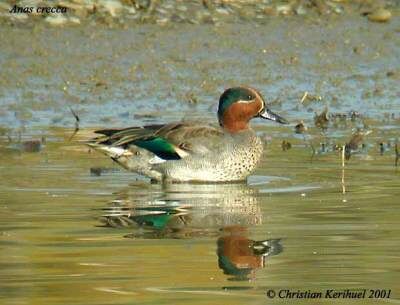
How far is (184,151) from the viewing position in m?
12.5

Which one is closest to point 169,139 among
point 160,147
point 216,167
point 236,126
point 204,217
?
point 160,147

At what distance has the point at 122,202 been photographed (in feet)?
35.7

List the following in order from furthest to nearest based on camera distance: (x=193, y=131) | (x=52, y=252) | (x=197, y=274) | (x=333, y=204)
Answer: (x=193, y=131)
(x=333, y=204)
(x=52, y=252)
(x=197, y=274)

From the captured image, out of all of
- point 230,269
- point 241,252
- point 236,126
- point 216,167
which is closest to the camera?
point 230,269

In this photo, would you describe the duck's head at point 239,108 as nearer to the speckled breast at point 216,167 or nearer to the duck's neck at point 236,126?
the duck's neck at point 236,126

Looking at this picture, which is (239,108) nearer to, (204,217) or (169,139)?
(169,139)

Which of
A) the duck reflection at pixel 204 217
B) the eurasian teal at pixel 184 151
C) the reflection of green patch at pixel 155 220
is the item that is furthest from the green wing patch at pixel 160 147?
the reflection of green patch at pixel 155 220

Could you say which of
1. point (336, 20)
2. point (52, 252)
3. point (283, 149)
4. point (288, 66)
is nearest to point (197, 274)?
point (52, 252)

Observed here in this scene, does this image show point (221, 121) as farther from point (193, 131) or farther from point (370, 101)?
point (370, 101)

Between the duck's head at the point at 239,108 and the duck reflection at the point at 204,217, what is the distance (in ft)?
2.97

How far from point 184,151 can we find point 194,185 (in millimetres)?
407

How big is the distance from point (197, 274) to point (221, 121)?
4981mm

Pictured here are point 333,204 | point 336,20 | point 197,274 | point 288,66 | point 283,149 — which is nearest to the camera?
point 197,274

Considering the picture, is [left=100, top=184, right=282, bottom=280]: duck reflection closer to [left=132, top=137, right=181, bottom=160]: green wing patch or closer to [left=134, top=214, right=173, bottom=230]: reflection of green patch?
[left=134, top=214, right=173, bottom=230]: reflection of green patch
